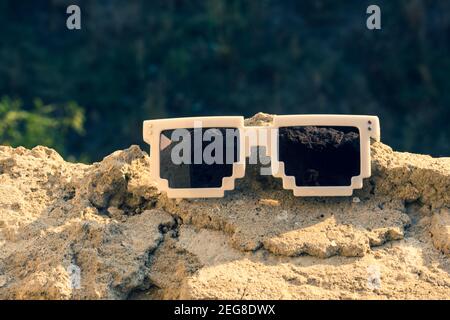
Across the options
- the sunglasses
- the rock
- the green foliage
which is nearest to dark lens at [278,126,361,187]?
the sunglasses

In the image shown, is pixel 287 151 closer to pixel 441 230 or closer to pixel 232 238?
pixel 232 238

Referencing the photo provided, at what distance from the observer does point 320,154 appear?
3.15m

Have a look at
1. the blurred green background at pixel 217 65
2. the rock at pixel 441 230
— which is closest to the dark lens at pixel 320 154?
the rock at pixel 441 230

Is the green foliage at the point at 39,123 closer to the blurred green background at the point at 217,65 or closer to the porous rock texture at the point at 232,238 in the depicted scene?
the blurred green background at the point at 217,65

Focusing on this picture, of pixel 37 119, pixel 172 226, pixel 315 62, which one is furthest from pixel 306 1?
pixel 172 226

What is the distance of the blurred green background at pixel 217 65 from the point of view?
29.5 feet

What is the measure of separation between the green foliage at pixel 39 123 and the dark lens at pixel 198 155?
5.01 meters

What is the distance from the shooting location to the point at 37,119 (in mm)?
8406

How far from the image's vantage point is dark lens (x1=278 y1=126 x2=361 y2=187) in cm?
315

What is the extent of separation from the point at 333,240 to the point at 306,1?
6.93m

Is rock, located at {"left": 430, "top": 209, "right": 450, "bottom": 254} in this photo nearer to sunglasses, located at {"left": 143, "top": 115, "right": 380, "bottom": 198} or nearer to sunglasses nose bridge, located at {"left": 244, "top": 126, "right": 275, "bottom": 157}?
sunglasses, located at {"left": 143, "top": 115, "right": 380, "bottom": 198}

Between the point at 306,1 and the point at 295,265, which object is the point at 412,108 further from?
the point at 295,265

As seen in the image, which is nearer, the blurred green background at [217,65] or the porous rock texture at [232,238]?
the porous rock texture at [232,238]

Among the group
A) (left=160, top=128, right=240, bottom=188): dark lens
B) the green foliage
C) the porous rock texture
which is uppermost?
(left=160, top=128, right=240, bottom=188): dark lens
